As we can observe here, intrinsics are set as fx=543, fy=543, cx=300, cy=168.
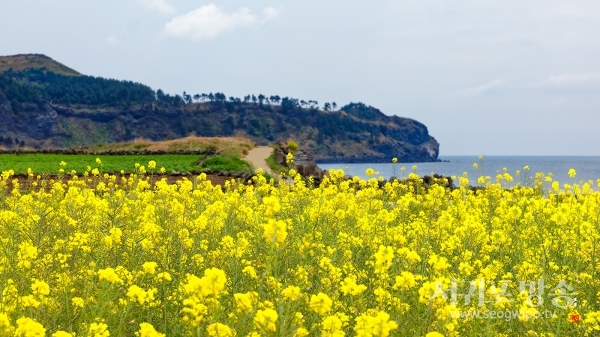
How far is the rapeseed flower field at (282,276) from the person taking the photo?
3.23 meters

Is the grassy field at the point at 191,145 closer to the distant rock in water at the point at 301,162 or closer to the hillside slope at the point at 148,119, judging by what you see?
the distant rock in water at the point at 301,162

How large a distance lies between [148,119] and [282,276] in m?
155

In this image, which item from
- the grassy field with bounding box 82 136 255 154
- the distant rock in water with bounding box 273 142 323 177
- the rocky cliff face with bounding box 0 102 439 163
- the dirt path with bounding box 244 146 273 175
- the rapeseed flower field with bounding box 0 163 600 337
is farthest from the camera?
the rocky cliff face with bounding box 0 102 439 163

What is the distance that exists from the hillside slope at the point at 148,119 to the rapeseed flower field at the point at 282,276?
115 metres

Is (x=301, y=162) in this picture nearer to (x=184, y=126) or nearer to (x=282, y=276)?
(x=282, y=276)

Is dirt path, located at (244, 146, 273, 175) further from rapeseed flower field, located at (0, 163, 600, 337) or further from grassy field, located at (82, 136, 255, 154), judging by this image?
rapeseed flower field, located at (0, 163, 600, 337)

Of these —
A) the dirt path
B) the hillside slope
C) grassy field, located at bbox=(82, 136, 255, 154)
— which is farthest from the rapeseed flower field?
the hillside slope

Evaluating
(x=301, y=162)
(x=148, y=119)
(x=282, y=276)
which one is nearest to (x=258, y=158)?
(x=301, y=162)

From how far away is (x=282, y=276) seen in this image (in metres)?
3.94

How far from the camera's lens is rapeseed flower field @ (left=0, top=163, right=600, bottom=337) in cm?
323

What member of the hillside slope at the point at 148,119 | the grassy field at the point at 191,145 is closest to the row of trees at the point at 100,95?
the hillside slope at the point at 148,119

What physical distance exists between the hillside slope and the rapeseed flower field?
115m

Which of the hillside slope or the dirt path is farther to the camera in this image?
the hillside slope

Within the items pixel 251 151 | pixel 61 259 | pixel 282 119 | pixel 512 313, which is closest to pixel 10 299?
pixel 61 259
